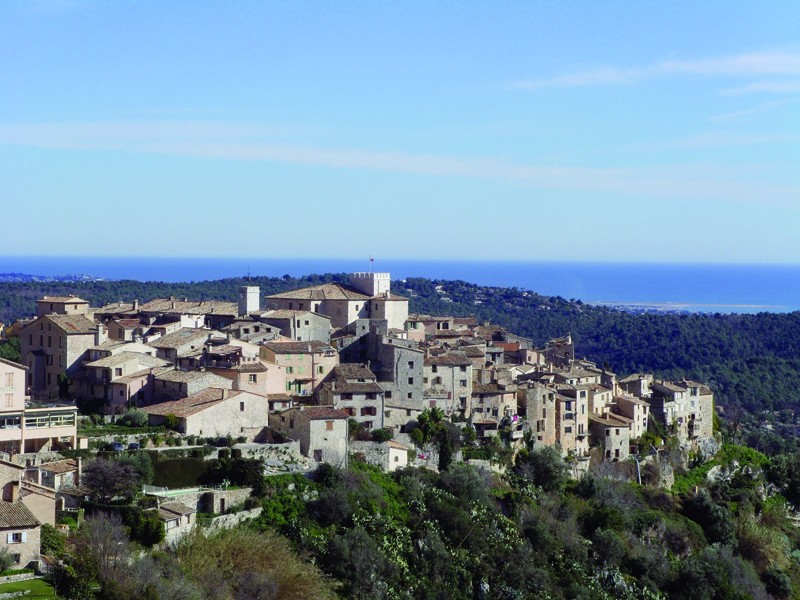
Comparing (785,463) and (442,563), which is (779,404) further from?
(442,563)

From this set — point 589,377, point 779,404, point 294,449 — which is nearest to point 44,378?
point 294,449

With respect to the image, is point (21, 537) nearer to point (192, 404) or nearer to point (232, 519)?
point (232, 519)

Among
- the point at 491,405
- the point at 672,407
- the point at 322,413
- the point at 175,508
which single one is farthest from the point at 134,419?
the point at 672,407

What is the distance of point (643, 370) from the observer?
103 metres

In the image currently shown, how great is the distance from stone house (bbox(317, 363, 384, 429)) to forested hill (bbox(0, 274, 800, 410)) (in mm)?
55241

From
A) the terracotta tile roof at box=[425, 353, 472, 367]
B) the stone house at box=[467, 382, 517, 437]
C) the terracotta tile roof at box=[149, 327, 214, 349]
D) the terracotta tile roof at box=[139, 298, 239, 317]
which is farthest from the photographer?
the terracotta tile roof at box=[139, 298, 239, 317]

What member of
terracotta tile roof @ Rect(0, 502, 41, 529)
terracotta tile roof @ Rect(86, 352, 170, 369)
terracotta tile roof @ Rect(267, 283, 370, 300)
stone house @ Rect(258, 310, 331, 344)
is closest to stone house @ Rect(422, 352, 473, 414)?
stone house @ Rect(258, 310, 331, 344)

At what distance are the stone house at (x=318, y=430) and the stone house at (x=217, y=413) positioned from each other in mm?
822

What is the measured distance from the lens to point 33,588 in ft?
88.2

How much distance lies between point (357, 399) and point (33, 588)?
1932 cm

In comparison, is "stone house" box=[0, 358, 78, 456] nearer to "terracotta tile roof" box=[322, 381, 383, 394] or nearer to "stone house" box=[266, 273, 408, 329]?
"terracotta tile roof" box=[322, 381, 383, 394]

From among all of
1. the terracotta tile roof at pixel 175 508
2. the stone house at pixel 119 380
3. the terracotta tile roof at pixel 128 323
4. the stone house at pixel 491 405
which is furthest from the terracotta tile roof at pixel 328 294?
the terracotta tile roof at pixel 175 508

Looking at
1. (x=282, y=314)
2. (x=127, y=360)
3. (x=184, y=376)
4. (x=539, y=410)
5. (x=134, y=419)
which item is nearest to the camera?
(x=134, y=419)

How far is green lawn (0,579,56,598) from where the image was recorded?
26.4 metres
